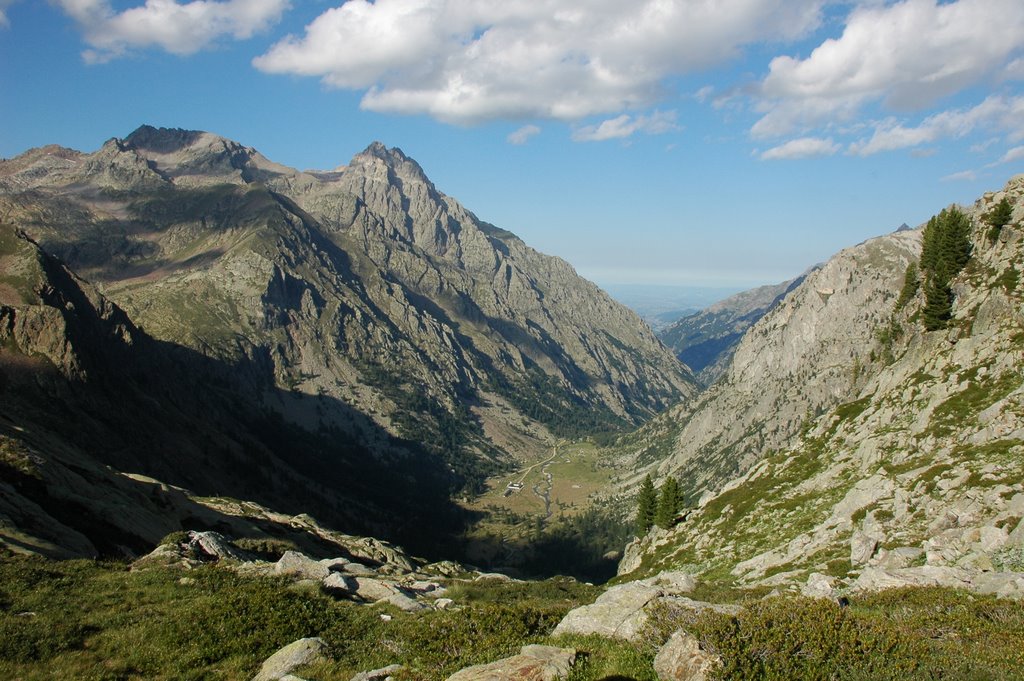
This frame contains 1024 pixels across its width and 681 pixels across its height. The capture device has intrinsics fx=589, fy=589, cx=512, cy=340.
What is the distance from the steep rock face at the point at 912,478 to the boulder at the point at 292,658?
22.6 meters

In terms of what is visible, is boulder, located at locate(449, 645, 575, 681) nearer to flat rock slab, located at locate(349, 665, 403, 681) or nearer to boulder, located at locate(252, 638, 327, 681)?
flat rock slab, located at locate(349, 665, 403, 681)

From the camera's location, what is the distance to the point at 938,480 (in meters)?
43.0

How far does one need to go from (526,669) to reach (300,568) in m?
19.6

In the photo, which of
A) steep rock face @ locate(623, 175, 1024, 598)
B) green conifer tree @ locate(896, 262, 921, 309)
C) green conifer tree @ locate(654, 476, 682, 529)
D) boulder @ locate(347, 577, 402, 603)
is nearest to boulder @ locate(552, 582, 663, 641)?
boulder @ locate(347, 577, 402, 603)

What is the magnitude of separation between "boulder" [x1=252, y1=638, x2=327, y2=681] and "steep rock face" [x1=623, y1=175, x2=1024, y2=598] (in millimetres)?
22551

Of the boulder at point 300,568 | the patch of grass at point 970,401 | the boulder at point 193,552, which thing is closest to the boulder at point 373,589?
the boulder at point 300,568

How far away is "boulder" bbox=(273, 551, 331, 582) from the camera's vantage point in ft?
95.7

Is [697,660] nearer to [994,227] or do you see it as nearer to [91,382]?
[994,227]

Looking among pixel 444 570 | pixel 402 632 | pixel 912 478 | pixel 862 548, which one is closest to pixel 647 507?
pixel 444 570

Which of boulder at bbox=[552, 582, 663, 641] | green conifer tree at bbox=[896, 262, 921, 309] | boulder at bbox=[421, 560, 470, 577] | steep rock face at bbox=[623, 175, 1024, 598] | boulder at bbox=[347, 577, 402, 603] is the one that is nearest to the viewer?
boulder at bbox=[552, 582, 663, 641]

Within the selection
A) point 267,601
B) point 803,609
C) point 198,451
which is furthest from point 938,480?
point 198,451

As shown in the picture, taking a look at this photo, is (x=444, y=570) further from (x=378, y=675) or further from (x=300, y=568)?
(x=378, y=675)

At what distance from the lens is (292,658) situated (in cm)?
1853

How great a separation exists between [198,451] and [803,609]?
212m
